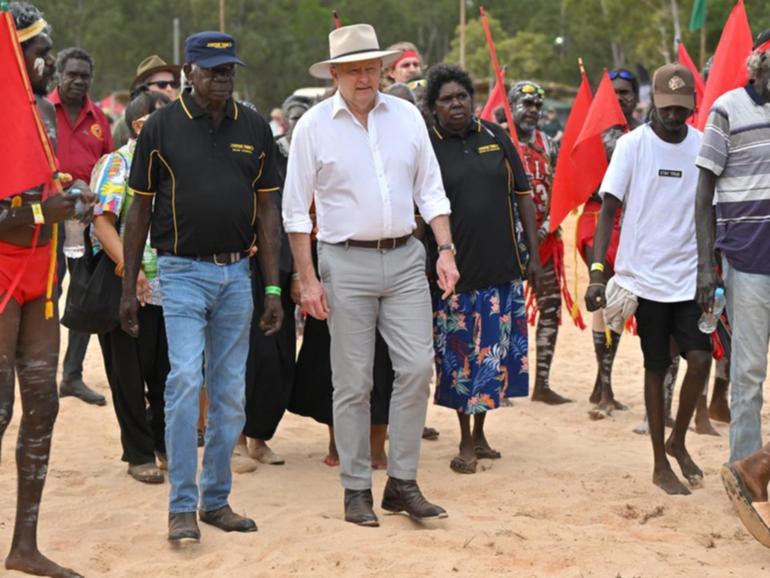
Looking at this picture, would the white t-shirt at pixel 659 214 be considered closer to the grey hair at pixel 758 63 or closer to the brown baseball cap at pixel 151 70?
the grey hair at pixel 758 63

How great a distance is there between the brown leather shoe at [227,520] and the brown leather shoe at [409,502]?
2.14 feet

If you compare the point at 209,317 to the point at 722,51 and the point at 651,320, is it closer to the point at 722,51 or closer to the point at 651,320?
the point at 651,320

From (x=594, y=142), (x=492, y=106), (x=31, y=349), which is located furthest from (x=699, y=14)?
(x=31, y=349)

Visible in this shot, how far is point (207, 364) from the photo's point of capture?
608 cm

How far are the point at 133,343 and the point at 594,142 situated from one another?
357 cm

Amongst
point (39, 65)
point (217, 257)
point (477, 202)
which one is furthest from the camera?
point (477, 202)

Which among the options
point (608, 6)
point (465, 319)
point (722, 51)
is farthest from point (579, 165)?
point (608, 6)

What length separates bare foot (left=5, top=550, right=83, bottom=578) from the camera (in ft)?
17.8

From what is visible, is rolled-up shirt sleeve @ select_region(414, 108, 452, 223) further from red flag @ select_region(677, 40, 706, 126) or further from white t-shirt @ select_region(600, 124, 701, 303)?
red flag @ select_region(677, 40, 706, 126)

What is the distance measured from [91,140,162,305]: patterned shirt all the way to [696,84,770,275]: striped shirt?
2.81 meters

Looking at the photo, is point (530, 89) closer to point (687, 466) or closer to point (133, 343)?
point (687, 466)

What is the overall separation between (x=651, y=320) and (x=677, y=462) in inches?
35.2

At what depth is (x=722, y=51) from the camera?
26.6 feet

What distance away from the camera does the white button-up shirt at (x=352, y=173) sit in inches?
240
